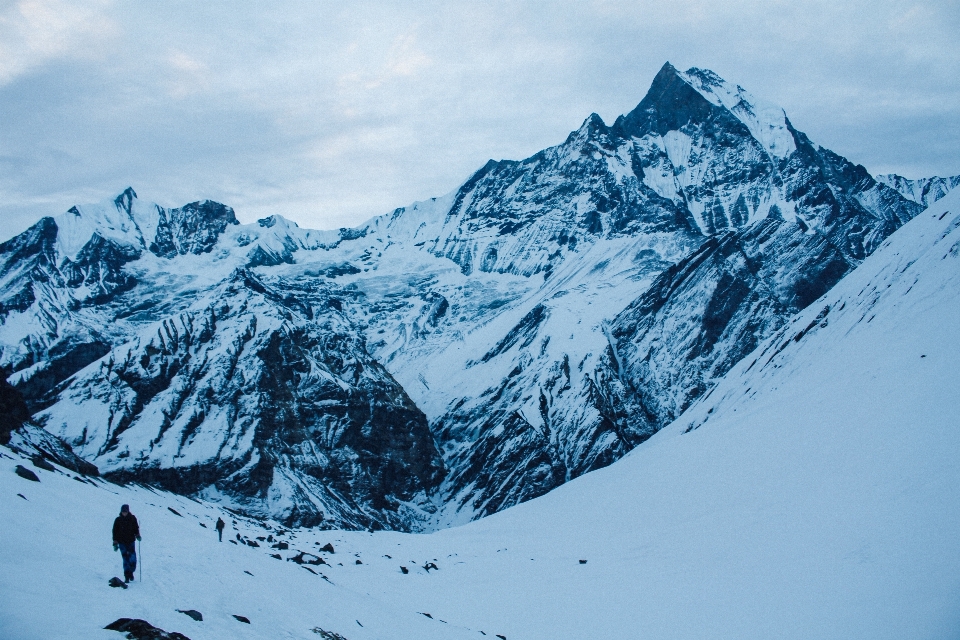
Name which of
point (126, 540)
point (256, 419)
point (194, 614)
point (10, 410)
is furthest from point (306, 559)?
point (256, 419)


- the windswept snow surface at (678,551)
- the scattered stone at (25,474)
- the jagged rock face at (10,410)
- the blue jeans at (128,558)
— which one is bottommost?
the windswept snow surface at (678,551)

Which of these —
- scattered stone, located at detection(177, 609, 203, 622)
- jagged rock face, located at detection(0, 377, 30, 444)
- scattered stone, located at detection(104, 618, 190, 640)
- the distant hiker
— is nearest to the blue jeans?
the distant hiker

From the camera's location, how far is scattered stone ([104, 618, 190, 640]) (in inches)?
493

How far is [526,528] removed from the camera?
5775cm

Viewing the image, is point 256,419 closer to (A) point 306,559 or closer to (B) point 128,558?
(A) point 306,559

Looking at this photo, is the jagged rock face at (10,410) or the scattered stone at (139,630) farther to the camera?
the jagged rock face at (10,410)

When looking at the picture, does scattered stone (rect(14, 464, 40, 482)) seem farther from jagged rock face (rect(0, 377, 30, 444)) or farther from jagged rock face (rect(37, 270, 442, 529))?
jagged rock face (rect(37, 270, 442, 529))

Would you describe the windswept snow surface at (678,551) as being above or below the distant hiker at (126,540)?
below

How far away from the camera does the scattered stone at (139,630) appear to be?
41.1 ft

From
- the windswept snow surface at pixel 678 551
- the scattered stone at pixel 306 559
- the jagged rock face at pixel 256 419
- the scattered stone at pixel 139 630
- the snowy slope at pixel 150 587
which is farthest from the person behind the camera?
the jagged rock face at pixel 256 419

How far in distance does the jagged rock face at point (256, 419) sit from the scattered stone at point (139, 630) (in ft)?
375

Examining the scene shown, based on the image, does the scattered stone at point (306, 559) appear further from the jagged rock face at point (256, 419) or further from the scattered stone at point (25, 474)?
the jagged rock face at point (256, 419)

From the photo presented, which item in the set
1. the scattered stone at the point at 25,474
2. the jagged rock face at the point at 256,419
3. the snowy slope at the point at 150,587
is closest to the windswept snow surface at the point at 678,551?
the snowy slope at the point at 150,587

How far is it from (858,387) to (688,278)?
152 m
